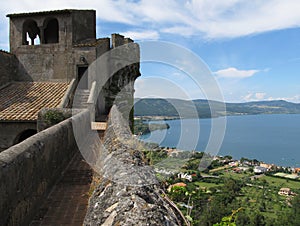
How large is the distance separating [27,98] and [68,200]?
35.4 ft

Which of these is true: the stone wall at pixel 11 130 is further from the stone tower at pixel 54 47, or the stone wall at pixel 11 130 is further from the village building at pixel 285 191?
the village building at pixel 285 191

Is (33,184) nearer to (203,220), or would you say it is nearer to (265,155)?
(203,220)

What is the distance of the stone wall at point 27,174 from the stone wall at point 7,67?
12.3 metres

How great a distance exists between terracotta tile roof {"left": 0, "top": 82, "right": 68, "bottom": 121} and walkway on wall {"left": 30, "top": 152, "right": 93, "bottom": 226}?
21.6 ft

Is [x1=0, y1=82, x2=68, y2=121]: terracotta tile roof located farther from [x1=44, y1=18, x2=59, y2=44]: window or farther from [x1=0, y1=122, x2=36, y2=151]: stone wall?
[x1=44, y1=18, x2=59, y2=44]: window

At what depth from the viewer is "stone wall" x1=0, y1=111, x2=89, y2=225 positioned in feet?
9.96

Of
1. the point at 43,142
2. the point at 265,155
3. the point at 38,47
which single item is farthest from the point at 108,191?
the point at 265,155

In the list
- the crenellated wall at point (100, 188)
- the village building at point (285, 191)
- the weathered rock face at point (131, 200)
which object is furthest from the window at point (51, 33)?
the village building at point (285, 191)

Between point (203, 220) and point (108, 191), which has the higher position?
point (108, 191)

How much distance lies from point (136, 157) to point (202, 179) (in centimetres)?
7559

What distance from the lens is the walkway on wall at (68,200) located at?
13.4 feet

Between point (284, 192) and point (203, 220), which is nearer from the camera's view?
point (203, 220)

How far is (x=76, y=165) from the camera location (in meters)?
6.90

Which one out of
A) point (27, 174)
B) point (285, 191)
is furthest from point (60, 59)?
point (285, 191)
